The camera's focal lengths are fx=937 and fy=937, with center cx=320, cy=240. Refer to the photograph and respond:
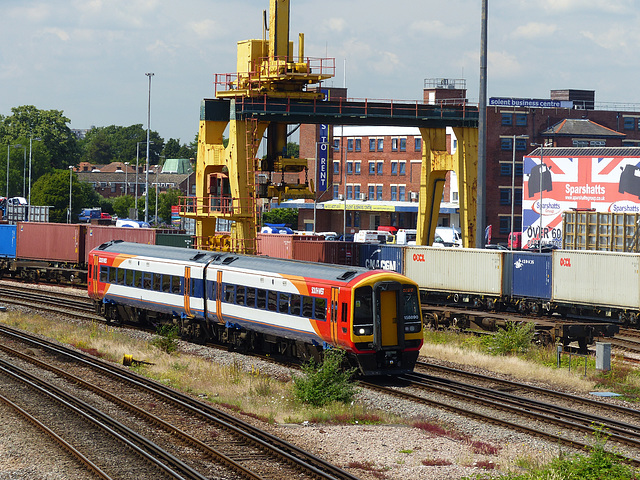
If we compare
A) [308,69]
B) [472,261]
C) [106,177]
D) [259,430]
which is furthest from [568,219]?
[106,177]

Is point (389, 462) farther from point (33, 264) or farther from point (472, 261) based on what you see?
point (33, 264)

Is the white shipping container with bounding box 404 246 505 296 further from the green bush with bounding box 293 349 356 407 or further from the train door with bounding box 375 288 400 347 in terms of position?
the green bush with bounding box 293 349 356 407

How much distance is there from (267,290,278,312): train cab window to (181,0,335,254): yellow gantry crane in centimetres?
1331

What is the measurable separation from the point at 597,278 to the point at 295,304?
15736 mm

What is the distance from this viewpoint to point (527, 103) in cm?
9650

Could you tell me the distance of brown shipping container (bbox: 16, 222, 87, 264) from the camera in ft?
180

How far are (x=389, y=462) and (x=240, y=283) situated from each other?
13391 mm

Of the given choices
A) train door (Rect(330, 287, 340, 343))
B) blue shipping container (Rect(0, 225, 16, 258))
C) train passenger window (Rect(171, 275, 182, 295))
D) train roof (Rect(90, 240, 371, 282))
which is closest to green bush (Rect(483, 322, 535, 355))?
train roof (Rect(90, 240, 371, 282))

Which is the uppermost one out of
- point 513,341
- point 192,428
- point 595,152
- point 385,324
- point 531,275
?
point 595,152

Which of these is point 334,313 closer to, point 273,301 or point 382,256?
point 273,301

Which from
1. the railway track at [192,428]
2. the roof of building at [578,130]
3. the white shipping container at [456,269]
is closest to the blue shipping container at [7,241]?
the white shipping container at [456,269]

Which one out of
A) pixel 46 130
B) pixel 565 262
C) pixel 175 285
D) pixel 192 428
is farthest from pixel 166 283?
pixel 46 130

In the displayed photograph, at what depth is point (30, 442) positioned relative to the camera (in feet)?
60.0

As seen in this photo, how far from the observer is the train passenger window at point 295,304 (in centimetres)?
2664
